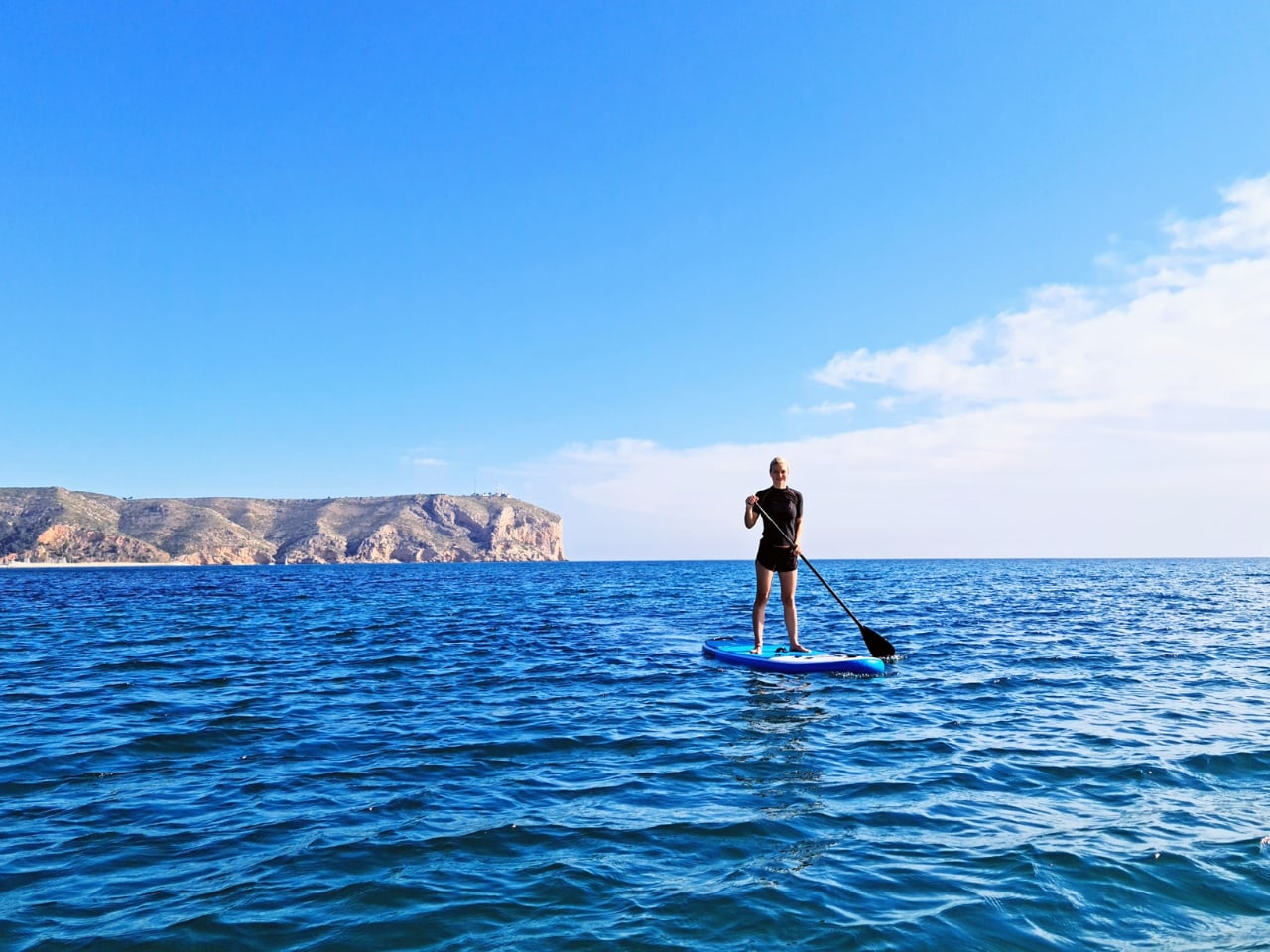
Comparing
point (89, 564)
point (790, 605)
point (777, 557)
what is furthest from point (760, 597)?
point (89, 564)

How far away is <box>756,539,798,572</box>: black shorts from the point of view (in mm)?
13945

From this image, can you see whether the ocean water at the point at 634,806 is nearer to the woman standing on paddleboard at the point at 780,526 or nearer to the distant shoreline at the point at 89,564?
the woman standing on paddleboard at the point at 780,526

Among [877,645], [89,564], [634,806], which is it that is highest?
→ [877,645]

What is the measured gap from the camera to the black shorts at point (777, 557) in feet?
45.8

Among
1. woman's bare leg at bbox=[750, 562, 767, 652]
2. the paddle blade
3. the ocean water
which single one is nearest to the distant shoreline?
woman's bare leg at bbox=[750, 562, 767, 652]

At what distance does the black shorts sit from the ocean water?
2019 mm

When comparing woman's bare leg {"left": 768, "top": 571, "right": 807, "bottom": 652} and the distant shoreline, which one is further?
the distant shoreline

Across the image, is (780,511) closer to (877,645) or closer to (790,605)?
(790,605)

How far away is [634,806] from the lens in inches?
257

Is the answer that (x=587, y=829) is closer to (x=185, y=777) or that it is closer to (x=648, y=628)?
(x=185, y=777)

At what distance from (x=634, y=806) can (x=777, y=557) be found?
8.04m

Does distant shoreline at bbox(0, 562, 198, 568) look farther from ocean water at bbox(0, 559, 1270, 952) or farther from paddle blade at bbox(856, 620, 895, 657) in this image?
paddle blade at bbox(856, 620, 895, 657)

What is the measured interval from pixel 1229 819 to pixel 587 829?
5.12 metres

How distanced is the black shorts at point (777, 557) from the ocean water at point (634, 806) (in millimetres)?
2019
